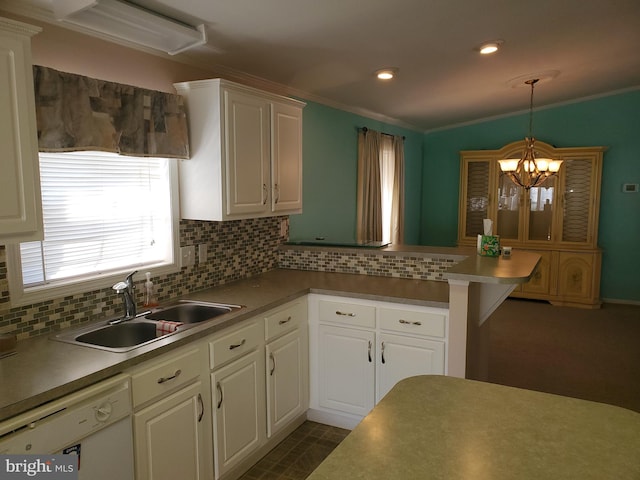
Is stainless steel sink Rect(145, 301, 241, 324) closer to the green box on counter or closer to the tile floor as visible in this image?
the tile floor

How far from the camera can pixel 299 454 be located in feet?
9.23

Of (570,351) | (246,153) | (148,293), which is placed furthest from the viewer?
(570,351)

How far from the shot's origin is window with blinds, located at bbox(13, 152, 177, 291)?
7.18 feet

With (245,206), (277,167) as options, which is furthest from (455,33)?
(245,206)

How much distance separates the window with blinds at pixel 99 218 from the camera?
7.18 ft

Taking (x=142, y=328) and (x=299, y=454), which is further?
(x=299, y=454)

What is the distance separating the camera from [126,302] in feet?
7.73

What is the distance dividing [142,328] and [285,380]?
93 cm

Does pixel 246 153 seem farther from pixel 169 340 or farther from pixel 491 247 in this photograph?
pixel 491 247

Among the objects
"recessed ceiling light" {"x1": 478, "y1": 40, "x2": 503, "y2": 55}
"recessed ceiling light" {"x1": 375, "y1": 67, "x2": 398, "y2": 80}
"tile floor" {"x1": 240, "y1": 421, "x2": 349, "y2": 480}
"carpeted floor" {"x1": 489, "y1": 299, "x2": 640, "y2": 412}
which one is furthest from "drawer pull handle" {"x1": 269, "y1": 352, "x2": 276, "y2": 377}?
"recessed ceiling light" {"x1": 478, "y1": 40, "x2": 503, "y2": 55}

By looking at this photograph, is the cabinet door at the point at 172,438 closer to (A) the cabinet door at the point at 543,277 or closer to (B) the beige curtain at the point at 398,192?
(B) the beige curtain at the point at 398,192

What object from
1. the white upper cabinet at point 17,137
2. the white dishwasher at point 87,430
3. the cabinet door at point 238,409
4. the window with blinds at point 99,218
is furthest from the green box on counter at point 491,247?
the white upper cabinet at point 17,137

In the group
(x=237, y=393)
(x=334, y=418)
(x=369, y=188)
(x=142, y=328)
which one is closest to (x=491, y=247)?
(x=334, y=418)

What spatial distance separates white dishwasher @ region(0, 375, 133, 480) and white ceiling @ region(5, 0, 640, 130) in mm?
1619
